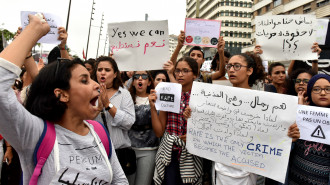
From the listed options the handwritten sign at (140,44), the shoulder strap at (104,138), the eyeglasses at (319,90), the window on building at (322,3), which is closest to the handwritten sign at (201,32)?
the handwritten sign at (140,44)

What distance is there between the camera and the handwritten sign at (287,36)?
3600 millimetres

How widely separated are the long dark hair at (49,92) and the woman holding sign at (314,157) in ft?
7.70

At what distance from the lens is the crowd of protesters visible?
1.35m

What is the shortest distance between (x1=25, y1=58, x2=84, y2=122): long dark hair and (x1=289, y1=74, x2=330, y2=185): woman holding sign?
7.70 ft

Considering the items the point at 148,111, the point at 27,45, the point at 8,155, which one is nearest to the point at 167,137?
the point at 148,111

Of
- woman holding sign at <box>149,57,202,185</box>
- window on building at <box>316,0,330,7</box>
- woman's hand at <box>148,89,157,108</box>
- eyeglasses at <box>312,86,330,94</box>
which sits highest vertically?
window on building at <box>316,0,330,7</box>

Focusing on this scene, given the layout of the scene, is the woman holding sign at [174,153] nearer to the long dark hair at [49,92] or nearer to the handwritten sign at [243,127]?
the handwritten sign at [243,127]

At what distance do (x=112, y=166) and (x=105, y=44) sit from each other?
5274cm

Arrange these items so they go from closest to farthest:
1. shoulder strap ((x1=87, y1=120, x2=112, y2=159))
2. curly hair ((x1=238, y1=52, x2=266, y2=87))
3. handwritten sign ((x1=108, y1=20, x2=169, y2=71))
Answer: shoulder strap ((x1=87, y1=120, x2=112, y2=159)), curly hair ((x1=238, y1=52, x2=266, y2=87)), handwritten sign ((x1=108, y1=20, x2=169, y2=71))

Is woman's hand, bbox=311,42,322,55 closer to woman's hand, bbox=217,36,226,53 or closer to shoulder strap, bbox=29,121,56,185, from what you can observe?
woman's hand, bbox=217,36,226,53

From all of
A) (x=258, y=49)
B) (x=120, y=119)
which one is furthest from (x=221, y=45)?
(x=120, y=119)

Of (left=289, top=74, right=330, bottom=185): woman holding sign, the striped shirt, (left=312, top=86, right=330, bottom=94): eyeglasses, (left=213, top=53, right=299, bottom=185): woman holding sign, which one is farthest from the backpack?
(left=312, top=86, right=330, bottom=94): eyeglasses

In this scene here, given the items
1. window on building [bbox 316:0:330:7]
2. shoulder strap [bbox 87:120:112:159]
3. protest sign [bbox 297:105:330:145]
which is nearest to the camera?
shoulder strap [bbox 87:120:112:159]

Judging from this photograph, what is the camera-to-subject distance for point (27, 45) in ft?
4.17
